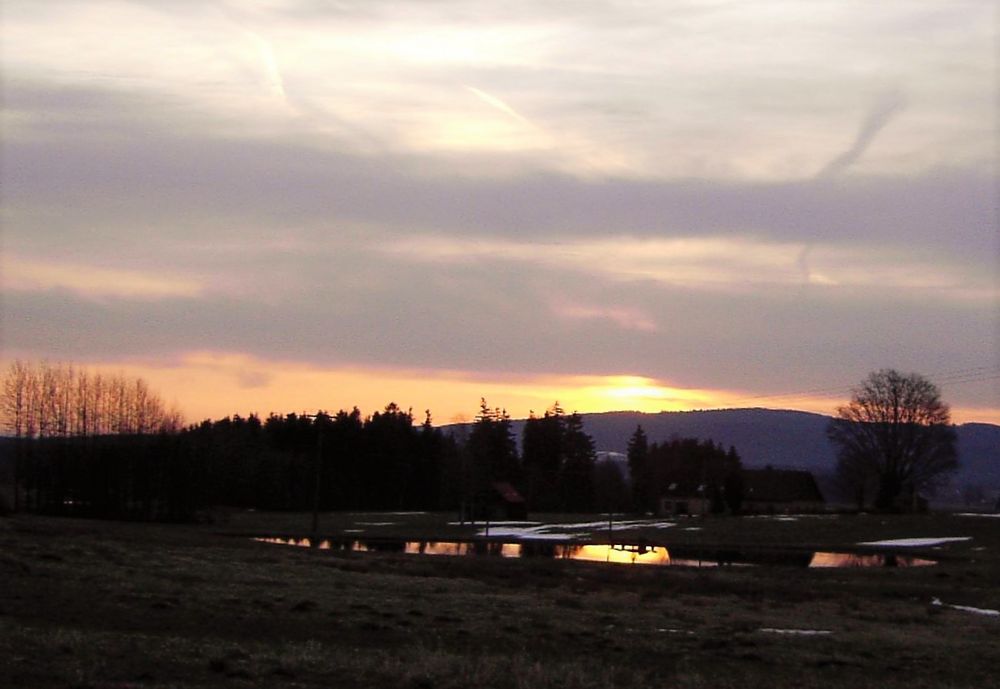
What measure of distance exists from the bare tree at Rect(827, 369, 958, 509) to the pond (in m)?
56.1

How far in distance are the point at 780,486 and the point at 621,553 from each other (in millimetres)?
88876

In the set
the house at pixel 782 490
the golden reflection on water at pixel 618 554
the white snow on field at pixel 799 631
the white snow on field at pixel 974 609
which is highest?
the house at pixel 782 490

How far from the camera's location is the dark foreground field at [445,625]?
14.5 metres

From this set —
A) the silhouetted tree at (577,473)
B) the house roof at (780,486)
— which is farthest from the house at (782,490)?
the silhouetted tree at (577,473)

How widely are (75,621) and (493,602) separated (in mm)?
10596

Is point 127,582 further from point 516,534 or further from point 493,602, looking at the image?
point 516,534

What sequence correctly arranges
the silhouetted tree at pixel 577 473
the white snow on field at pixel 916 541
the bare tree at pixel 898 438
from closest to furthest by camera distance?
the white snow on field at pixel 916 541, the bare tree at pixel 898 438, the silhouetted tree at pixel 577 473

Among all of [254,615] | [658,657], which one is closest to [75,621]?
[254,615]

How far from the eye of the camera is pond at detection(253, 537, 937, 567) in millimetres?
55125

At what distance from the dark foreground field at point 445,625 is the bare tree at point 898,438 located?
80233 mm

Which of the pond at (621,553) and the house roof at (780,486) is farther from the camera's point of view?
the house roof at (780,486)

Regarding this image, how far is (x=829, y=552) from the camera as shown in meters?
66.9

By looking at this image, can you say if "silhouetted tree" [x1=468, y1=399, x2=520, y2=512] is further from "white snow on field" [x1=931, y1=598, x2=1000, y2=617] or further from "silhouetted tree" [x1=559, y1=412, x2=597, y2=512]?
"white snow on field" [x1=931, y1=598, x2=1000, y2=617]

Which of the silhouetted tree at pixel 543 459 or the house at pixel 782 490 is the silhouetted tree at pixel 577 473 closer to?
the silhouetted tree at pixel 543 459
